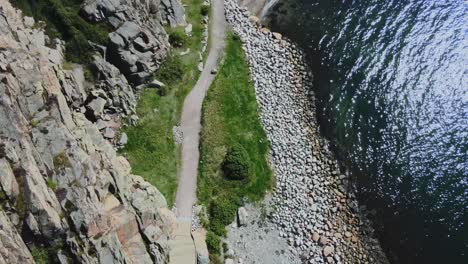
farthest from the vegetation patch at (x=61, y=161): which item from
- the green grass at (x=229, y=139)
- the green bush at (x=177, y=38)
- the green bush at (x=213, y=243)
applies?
the green bush at (x=177, y=38)

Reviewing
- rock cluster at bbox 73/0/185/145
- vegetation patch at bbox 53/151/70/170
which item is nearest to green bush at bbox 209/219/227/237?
rock cluster at bbox 73/0/185/145

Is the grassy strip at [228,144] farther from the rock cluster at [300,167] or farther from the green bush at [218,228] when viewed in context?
the rock cluster at [300,167]

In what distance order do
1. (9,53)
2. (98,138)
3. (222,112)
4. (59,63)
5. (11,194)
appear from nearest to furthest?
(11,194) → (9,53) → (98,138) → (59,63) → (222,112)

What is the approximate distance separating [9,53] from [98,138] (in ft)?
35.1

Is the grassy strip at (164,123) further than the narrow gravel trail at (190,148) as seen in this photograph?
Yes

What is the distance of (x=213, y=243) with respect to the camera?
5125 centimetres

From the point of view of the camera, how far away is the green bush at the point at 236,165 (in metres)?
54.7

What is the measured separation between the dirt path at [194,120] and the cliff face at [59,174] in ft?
13.2

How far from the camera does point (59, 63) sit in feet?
174

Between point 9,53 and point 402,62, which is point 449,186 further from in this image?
point 9,53

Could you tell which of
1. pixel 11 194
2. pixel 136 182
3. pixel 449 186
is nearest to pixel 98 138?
pixel 136 182

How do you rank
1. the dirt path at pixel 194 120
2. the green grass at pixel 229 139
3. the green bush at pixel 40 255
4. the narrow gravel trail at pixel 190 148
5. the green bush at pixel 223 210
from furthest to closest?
the green grass at pixel 229 139 → the dirt path at pixel 194 120 → the green bush at pixel 223 210 → the narrow gravel trail at pixel 190 148 → the green bush at pixel 40 255

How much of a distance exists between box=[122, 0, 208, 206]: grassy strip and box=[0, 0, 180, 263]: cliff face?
10.4ft

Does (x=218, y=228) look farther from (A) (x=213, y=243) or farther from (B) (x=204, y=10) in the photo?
(B) (x=204, y=10)
